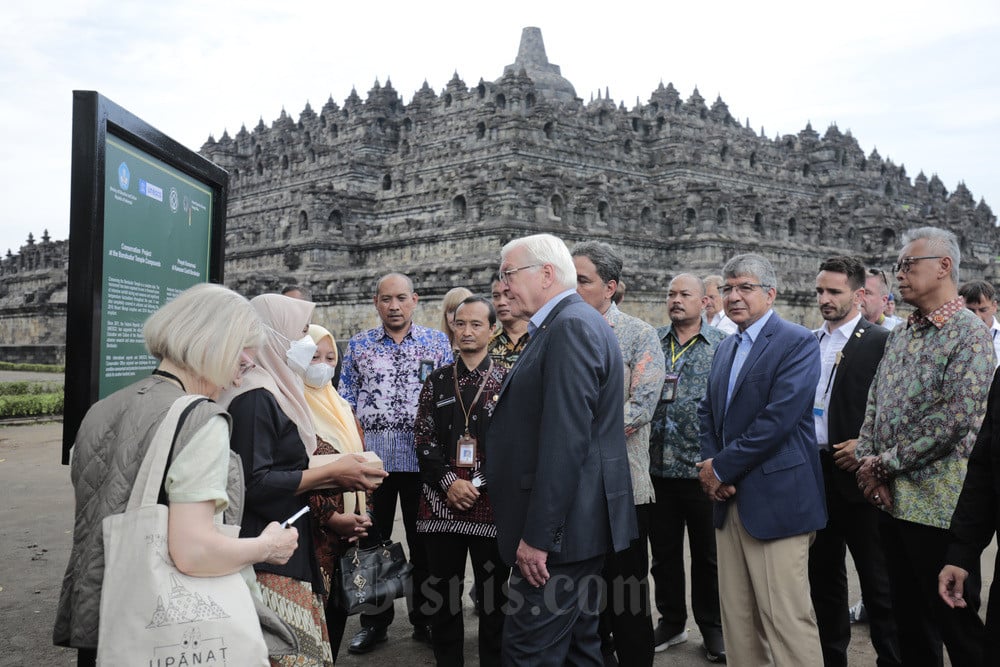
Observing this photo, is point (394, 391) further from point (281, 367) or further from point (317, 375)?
point (281, 367)

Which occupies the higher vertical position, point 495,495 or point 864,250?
point 864,250

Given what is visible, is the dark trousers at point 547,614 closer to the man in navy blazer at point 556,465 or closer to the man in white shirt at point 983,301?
the man in navy blazer at point 556,465

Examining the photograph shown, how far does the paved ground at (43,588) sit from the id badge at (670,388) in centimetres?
170

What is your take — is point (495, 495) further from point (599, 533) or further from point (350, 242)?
point (350, 242)

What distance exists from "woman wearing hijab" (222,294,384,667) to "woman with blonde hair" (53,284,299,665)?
17.3 inches

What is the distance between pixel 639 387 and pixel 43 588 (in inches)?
195

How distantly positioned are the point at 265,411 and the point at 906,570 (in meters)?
3.56

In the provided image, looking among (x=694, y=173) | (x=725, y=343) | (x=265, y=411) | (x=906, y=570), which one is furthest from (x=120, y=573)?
(x=694, y=173)

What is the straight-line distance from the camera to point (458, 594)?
5207mm

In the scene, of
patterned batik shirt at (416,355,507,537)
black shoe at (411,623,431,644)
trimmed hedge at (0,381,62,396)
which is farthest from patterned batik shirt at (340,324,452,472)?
trimmed hedge at (0,381,62,396)

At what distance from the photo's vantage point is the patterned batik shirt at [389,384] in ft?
20.5

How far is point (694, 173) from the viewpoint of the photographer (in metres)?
38.3

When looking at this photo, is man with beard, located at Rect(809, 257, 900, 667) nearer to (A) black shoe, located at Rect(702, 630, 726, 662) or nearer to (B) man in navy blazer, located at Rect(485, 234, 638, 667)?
(A) black shoe, located at Rect(702, 630, 726, 662)

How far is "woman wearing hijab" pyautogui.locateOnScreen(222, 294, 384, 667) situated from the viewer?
3.69 meters
